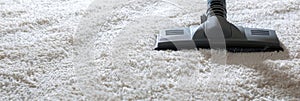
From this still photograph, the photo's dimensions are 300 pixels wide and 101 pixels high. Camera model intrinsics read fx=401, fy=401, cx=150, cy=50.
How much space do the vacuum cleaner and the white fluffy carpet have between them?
0.03 metres

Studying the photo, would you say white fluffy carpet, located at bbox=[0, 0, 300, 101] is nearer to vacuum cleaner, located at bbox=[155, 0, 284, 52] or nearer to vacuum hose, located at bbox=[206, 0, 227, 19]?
vacuum cleaner, located at bbox=[155, 0, 284, 52]

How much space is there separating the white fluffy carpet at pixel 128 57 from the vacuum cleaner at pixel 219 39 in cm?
3

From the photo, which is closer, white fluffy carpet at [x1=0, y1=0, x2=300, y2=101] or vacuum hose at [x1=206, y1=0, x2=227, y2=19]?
white fluffy carpet at [x1=0, y1=0, x2=300, y2=101]

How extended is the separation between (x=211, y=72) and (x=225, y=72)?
4cm

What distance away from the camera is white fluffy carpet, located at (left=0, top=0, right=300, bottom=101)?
96 centimetres

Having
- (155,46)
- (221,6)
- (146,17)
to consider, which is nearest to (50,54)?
(155,46)

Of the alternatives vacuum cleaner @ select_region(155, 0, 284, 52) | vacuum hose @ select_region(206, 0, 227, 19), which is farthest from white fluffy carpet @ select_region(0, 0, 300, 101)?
vacuum hose @ select_region(206, 0, 227, 19)

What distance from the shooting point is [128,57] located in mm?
1141

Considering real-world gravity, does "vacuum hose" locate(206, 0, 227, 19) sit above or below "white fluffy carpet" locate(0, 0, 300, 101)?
above

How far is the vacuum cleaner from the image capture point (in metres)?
1.17

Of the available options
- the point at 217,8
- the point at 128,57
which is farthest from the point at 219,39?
the point at 128,57

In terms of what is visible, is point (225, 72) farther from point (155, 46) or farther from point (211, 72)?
point (155, 46)

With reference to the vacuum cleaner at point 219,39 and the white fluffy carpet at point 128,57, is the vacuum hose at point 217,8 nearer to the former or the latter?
the vacuum cleaner at point 219,39

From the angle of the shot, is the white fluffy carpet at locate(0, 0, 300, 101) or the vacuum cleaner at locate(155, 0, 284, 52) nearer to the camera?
the white fluffy carpet at locate(0, 0, 300, 101)
